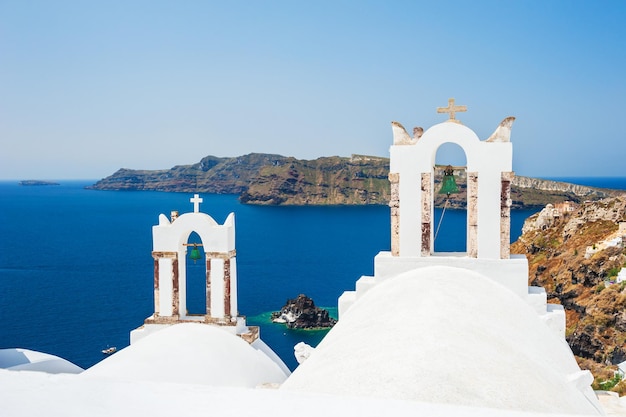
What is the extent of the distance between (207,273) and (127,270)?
62308 mm

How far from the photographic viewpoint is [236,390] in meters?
3.09

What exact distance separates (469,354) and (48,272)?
7340 cm

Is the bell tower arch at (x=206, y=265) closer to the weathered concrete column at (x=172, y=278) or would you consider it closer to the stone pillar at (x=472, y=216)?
the weathered concrete column at (x=172, y=278)

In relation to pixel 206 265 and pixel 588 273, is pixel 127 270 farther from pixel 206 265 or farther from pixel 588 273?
pixel 206 265

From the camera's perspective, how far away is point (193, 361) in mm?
8594

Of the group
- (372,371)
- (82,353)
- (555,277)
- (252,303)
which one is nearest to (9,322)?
(82,353)

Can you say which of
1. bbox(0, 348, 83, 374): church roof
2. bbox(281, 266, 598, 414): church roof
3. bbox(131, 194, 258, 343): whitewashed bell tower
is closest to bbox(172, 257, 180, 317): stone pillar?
bbox(131, 194, 258, 343): whitewashed bell tower

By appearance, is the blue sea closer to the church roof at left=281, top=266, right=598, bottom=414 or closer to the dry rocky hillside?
the dry rocky hillside

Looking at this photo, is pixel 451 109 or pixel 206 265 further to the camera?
→ pixel 206 265

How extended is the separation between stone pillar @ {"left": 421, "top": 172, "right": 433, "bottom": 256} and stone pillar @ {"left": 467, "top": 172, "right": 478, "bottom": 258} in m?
0.63

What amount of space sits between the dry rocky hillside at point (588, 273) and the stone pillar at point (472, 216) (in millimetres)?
8294

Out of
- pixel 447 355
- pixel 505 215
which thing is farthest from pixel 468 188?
pixel 447 355

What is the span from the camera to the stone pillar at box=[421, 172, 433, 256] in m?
9.69

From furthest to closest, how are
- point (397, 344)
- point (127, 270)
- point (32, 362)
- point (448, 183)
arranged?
point (127, 270) → point (448, 183) → point (32, 362) → point (397, 344)
